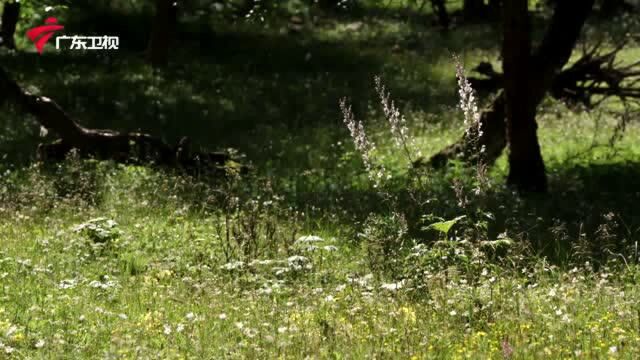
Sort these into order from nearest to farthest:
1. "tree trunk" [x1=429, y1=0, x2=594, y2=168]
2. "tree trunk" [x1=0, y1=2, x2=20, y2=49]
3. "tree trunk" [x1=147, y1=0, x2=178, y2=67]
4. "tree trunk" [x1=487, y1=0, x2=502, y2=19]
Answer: "tree trunk" [x1=429, y1=0, x2=594, y2=168], "tree trunk" [x1=147, y1=0, x2=178, y2=67], "tree trunk" [x1=0, y1=2, x2=20, y2=49], "tree trunk" [x1=487, y1=0, x2=502, y2=19]

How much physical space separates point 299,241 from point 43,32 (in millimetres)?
24051

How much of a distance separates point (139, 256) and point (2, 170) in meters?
6.83

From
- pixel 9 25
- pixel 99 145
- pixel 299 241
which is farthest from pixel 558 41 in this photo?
pixel 9 25

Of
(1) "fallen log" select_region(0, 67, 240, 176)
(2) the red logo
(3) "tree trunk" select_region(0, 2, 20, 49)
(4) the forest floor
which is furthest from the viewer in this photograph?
(2) the red logo

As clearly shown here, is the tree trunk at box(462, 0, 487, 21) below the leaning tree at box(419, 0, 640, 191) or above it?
below

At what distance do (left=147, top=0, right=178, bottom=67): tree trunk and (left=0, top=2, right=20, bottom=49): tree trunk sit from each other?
510cm

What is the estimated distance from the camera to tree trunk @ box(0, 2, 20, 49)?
2997cm

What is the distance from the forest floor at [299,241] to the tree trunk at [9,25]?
451cm

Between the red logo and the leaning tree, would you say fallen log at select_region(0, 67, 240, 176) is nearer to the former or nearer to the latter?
the leaning tree

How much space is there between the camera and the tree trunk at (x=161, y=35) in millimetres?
27594

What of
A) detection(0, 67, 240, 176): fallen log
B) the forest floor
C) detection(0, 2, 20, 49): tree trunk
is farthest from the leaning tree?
detection(0, 2, 20, 49): tree trunk

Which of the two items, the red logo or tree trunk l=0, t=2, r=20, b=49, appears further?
the red logo

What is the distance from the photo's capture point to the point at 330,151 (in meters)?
19.9


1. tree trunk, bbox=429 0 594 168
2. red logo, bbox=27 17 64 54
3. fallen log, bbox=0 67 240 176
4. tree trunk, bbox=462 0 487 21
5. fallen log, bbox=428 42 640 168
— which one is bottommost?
red logo, bbox=27 17 64 54
